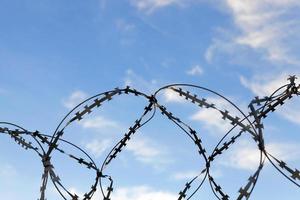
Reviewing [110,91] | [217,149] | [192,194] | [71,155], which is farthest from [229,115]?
[71,155]

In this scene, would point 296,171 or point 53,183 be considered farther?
point 53,183

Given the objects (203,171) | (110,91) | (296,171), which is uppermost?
(110,91)

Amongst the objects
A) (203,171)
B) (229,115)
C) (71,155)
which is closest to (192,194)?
(203,171)

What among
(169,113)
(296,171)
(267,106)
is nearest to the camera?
(296,171)

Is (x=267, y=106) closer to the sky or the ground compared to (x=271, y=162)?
closer to the sky

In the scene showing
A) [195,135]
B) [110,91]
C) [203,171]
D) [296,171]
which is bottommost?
[296,171]

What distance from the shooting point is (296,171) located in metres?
12.5

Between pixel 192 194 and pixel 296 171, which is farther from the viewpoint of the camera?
pixel 192 194

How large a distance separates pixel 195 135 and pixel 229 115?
3.43 feet

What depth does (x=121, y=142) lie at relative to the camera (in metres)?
14.6

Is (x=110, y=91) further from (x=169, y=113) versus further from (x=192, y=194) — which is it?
(x=192, y=194)

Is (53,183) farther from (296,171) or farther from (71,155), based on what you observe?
(296,171)

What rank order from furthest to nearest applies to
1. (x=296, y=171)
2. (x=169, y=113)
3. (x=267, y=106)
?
(x=169, y=113) → (x=267, y=106) → (x=296, y=171)

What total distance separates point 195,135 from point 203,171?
0.91m
